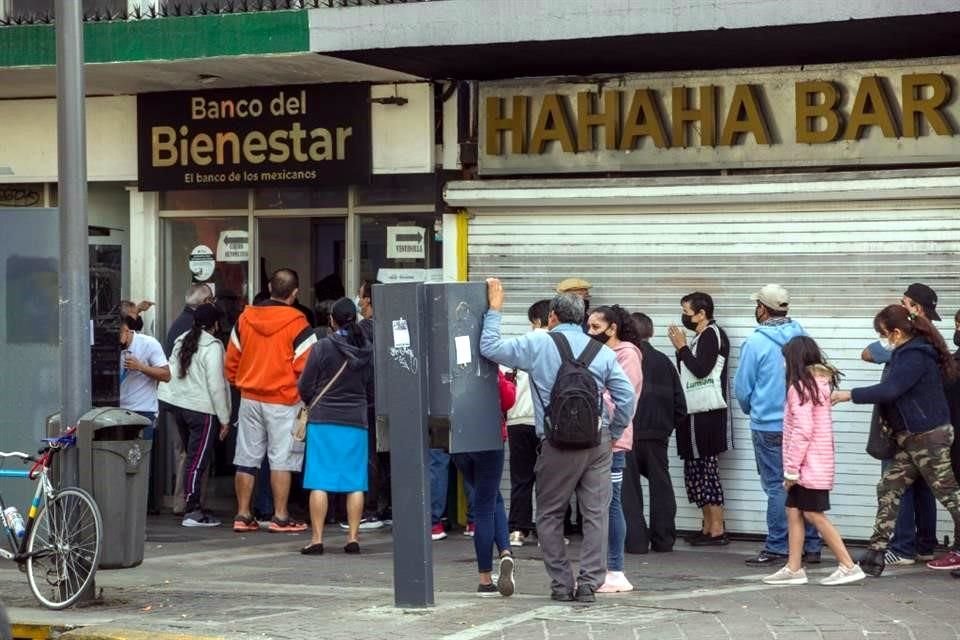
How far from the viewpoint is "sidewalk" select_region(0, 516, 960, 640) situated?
356 inches

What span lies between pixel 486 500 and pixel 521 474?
321 cm

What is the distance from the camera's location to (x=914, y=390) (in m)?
11.2

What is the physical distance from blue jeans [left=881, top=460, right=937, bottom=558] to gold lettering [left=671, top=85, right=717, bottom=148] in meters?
2.82

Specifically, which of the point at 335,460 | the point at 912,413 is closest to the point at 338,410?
the point at 335,460

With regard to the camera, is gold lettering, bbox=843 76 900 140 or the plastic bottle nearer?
the plastic bottle

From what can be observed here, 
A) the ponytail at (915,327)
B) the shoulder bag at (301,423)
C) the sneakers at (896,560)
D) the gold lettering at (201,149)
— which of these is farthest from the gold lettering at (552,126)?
the sneakers at (896,560)

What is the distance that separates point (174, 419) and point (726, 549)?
16.0ft

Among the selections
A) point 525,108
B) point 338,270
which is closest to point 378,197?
point 338,270

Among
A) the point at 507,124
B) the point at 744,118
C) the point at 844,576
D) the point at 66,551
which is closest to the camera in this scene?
the point at 66,551

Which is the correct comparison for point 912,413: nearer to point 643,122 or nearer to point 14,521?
point 643,122

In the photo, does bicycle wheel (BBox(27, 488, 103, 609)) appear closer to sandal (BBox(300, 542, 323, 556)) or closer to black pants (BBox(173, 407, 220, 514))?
sandal (BBox(300, 542, 323, 556))

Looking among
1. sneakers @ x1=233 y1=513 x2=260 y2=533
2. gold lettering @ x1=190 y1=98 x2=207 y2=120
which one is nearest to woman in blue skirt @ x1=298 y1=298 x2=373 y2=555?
sneakers @ x1=233 y1=513 x2=260 y2=533

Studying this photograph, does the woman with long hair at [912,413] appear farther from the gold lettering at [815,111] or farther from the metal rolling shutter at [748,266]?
the gold lettering at [815,111]

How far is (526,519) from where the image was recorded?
43.6 ft
